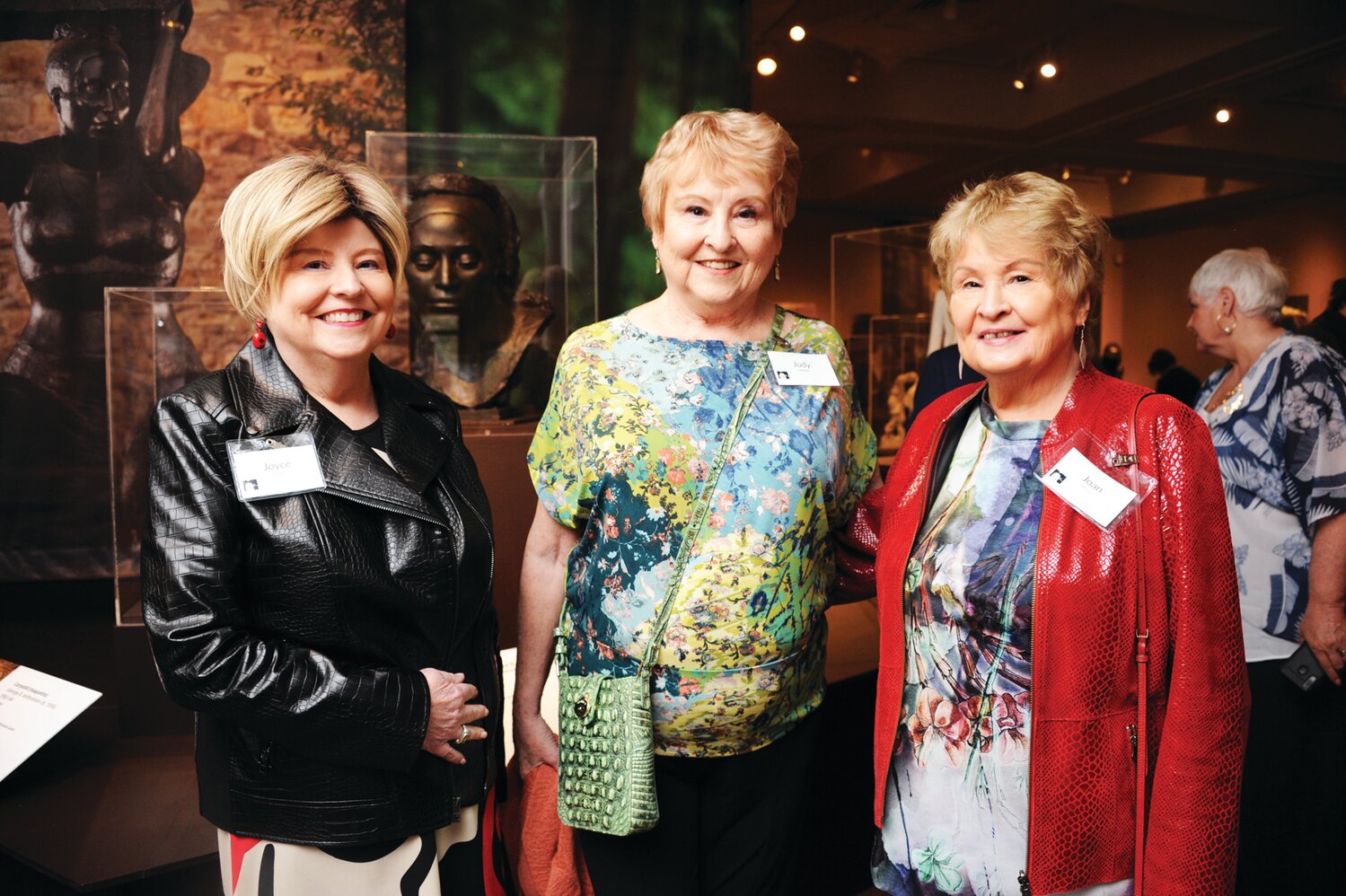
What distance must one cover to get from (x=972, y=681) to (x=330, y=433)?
1028 mm

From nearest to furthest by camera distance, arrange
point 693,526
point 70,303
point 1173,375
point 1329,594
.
Result: 1. point 693,526
2. point 1329,594
3. point 70,303
4. point 1173,375

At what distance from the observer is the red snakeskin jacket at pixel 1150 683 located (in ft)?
4.33

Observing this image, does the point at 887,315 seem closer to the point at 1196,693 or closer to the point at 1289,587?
the point at 1289,587

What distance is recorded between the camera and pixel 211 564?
121 centimetres

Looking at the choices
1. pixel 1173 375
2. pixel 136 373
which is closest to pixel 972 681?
pixel 136 373

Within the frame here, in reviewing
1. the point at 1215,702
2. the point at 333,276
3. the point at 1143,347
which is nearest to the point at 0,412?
the point at 333,276

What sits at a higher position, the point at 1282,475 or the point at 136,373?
the point at 136,373

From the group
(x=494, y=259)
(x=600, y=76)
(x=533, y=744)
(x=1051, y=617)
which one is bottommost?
(x=533, y=744)

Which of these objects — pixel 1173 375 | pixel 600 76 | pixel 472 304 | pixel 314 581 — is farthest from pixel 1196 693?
pixel 1173 375

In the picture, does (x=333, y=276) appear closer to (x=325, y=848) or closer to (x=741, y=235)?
(x=741, y=235)

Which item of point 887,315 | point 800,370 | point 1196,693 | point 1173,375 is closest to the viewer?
point 1196,693

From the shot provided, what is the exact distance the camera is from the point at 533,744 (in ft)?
5.67

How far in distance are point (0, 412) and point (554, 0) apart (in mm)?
2179

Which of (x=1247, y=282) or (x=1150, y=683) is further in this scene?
(x=1247, y=282)
